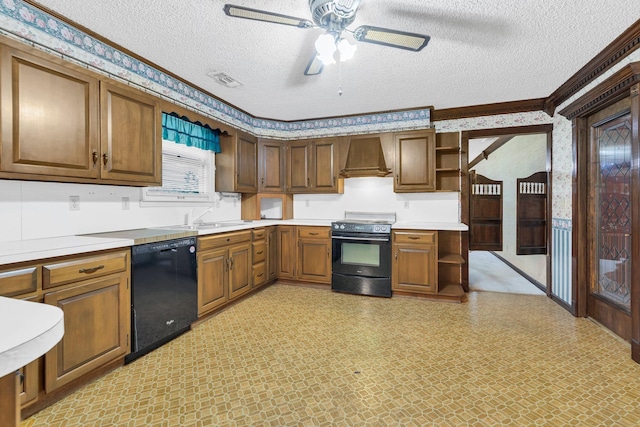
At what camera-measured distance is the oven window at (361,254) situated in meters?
3.77

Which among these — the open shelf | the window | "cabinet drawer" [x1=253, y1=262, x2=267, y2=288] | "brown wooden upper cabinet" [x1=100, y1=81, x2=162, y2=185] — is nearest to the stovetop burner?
the open shelf

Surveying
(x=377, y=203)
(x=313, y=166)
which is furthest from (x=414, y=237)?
(x=313, y=166)

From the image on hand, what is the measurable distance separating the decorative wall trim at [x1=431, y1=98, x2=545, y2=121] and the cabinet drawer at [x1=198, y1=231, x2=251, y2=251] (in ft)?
9.51

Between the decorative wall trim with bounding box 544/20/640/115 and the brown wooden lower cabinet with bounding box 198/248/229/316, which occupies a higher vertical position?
the decorative wall trim with bounding box 544/20/640/115

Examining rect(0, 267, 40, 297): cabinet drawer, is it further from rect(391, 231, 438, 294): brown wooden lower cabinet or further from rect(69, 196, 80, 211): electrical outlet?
rect(391, 231, 438, 294): brown wooden lower cabinet

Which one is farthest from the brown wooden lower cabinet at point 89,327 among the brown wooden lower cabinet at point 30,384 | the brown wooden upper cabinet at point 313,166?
the brown wooden upper cabinet at point 313,166

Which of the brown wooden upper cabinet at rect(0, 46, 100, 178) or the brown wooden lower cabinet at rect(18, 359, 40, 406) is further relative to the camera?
the brown wooden upper cabinet at rect(0, 46, 100, 178)

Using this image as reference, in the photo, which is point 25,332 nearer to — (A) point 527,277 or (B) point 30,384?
(B) point 30,384

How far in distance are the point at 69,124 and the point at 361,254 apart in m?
3.06

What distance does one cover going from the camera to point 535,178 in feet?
13.6

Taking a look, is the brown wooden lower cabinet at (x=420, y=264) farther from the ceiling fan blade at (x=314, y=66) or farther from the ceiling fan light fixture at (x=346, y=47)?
the ceiling fan light fixture at (x=346, y=47)

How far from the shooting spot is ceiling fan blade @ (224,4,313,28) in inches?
61.8

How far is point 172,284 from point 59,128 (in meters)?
1.35

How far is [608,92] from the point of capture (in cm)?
247
